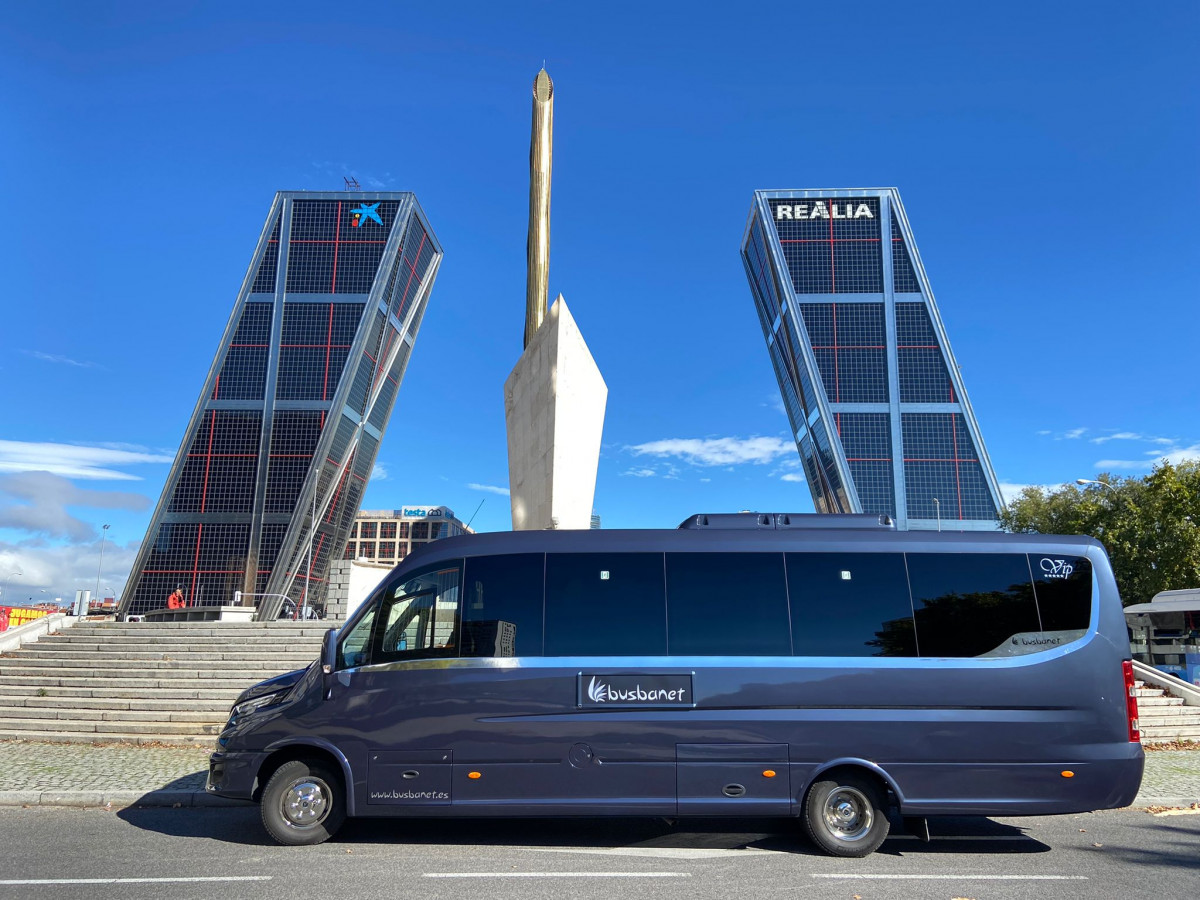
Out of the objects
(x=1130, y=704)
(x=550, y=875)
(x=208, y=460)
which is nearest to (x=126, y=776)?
(x=550, y=875)

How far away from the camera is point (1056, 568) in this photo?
22.4 feet

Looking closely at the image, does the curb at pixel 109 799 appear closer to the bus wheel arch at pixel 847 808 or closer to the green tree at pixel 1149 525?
the bus wheel arch at pixel 847 808

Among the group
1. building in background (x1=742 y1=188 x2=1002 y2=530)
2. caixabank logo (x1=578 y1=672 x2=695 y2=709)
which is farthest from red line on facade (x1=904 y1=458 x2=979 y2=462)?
caixabank logo (x1=578 y1=672 x2=695 y2=709)

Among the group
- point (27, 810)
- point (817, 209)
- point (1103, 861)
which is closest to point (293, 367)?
point (817, 209)

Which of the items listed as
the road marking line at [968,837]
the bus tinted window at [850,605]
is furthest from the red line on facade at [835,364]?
the bus tinted window at [850,605]

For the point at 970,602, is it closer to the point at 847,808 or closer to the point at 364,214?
the point at 847,808

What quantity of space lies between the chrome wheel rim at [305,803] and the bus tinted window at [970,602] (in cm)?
486

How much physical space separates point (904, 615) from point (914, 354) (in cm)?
7753

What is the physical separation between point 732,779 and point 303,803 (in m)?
3.35

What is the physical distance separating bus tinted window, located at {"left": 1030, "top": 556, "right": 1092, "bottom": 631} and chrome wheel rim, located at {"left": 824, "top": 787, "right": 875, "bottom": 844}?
79.1 inches

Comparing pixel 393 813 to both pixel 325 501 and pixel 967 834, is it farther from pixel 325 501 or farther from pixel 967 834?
pixel 325 501

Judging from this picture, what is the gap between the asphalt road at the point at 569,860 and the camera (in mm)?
5270

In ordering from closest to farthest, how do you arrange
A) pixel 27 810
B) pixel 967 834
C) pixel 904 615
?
pixel 904 615 → pixel 967 834 → pixel 27 810

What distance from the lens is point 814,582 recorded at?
22.2ft
